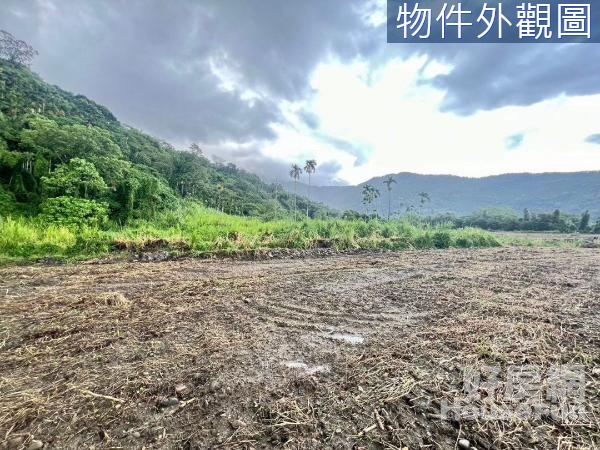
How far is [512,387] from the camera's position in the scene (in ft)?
6.18

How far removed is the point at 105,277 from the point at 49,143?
15636 millimetres

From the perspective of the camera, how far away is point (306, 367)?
2164 millimetres

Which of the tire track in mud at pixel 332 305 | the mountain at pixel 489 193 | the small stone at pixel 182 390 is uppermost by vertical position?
the mountain at pixel 489 193

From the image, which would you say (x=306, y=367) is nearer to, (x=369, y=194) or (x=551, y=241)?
(x=551, y=241)

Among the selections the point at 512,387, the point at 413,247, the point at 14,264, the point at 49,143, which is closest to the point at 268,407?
the point at 512,387

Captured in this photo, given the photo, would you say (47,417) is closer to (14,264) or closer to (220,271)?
(220,271)

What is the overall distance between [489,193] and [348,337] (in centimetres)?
12177

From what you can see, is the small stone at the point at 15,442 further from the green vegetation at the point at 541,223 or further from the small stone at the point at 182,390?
the green vegetation at the point at 541,223

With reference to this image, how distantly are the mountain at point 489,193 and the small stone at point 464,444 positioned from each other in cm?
6207

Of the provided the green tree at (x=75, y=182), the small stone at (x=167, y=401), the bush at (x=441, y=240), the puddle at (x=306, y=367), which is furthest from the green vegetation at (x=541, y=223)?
the small stone at (x=167, y=401)

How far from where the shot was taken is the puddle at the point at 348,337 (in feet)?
8.60

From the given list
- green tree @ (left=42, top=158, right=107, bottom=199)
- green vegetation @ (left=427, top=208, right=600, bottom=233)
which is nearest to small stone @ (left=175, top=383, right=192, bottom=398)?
green tree @ (left=42, top=158, right=107, bottom=199)

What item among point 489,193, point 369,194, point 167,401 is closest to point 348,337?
point 167,401

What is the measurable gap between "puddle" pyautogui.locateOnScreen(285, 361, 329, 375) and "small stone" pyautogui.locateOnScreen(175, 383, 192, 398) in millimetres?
692
